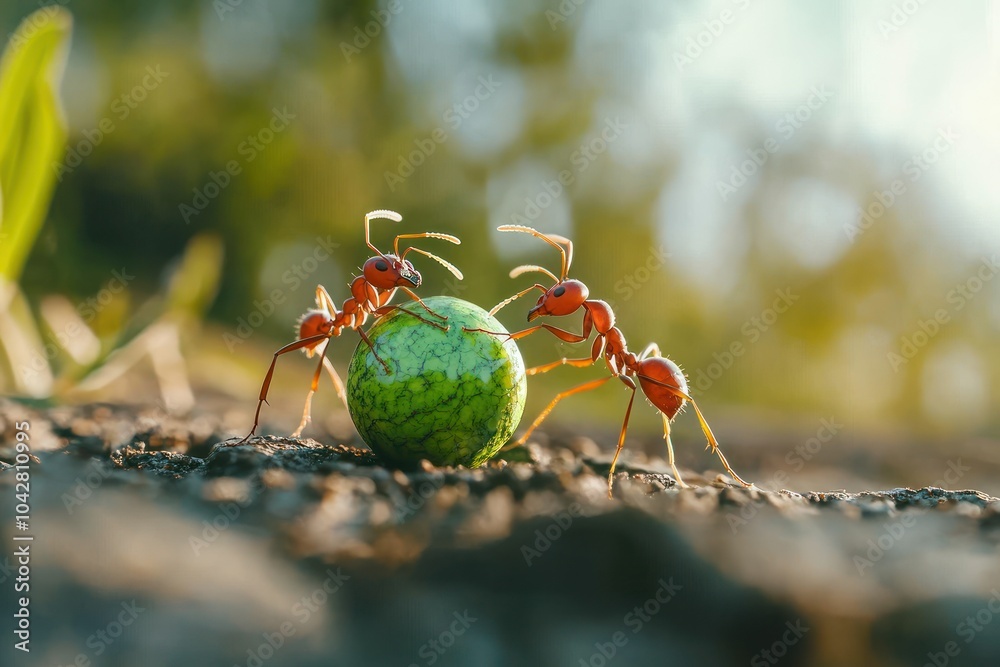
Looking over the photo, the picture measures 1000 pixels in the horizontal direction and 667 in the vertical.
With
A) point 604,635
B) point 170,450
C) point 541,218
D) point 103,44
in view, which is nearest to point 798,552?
point 604,635
